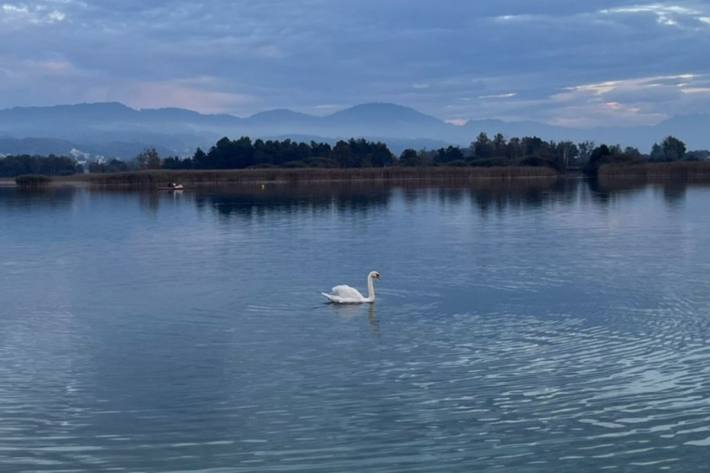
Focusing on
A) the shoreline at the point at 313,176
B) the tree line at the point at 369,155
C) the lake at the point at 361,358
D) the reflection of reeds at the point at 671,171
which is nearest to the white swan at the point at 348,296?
the lake at the point at 361,358

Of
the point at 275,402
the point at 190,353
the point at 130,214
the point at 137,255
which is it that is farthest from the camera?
the point at 130,214

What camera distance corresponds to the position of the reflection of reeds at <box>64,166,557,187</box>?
96562mm

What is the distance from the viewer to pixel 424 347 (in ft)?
48.8

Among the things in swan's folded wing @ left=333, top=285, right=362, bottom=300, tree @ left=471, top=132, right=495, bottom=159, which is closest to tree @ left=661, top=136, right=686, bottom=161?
tree @ left=471, top=132, right=495, bottom=159

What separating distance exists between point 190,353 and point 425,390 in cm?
414

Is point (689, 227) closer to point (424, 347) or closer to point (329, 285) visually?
point (329, 285)

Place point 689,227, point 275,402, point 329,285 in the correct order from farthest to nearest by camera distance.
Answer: point 689,227
point 329,285
point 275,402

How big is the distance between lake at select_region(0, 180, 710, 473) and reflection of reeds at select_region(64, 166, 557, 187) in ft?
216

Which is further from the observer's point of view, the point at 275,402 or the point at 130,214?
the point at 130,214

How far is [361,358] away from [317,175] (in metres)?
85.6

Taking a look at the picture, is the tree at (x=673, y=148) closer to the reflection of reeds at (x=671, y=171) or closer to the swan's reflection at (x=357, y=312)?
the reflection of reeds at (x=671, y=171)

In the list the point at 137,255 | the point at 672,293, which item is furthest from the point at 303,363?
the point at 137,255

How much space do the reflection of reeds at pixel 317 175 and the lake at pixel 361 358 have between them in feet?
216

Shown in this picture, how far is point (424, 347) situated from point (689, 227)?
23.3m
